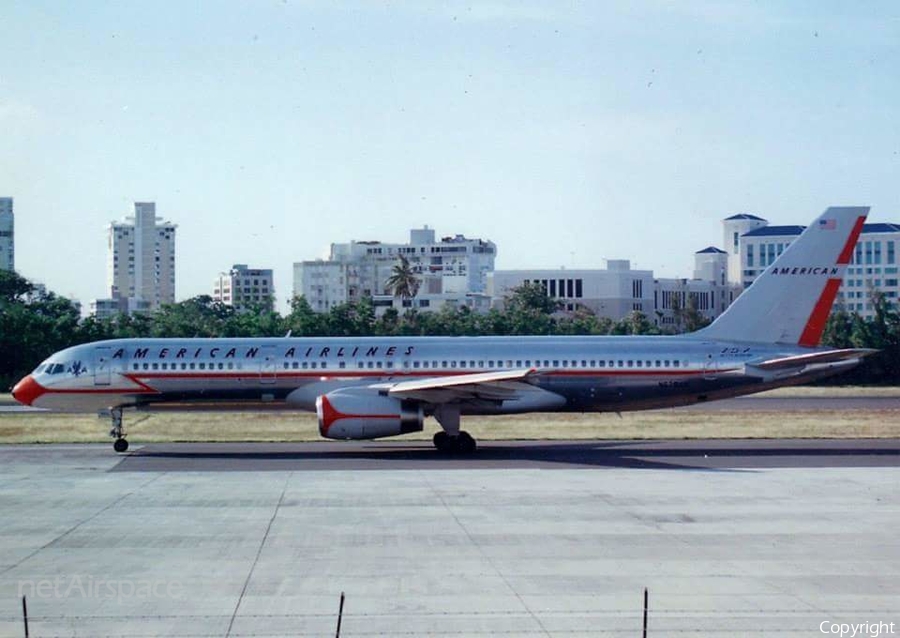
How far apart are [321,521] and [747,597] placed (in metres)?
8.44

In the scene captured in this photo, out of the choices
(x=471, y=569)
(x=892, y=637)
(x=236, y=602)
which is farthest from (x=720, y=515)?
(x=236, y=602)

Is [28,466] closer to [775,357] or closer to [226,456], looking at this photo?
[226,456]

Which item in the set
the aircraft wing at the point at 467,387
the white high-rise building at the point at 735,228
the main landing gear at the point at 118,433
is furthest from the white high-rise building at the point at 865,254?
the main landing gear at the point at 118,433

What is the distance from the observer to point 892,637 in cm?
1257

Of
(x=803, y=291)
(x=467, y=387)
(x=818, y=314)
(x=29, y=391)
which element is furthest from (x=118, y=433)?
(x=818, y=314)

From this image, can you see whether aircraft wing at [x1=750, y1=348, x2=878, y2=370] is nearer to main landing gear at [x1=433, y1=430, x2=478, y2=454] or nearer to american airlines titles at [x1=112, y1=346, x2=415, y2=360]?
main landing gear at [x1=433, y1=430, x2=478, y2=454]

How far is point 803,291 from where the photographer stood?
3541 cm

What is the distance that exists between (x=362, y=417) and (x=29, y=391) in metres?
10.7

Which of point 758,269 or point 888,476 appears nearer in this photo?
A: point 888,476

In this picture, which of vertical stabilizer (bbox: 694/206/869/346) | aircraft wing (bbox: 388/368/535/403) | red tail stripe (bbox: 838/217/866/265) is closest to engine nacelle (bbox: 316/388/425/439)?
aircraft wing (bbox: 388/368/535/403)

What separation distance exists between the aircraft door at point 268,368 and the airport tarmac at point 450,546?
14.8 feet

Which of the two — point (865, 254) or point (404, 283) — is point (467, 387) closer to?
point (404, 283)

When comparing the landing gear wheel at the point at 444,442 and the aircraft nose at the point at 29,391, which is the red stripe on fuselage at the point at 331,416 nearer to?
the landing gear wheel at the point at 444,442

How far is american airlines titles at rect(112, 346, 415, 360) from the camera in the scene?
35.3 metres
